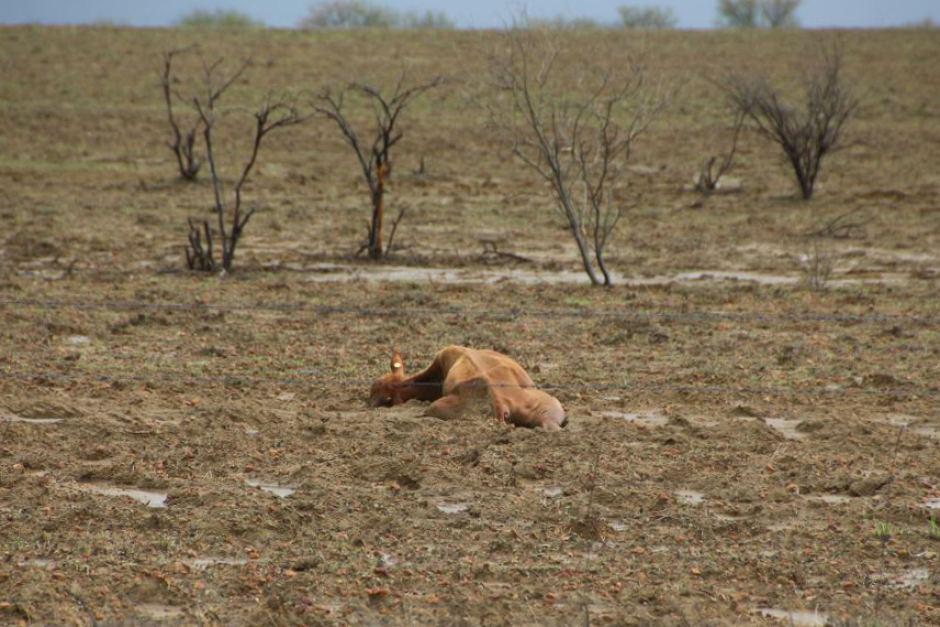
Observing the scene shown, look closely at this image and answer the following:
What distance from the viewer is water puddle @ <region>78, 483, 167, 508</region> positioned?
6504mm

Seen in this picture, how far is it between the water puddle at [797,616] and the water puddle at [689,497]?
4.40 feet

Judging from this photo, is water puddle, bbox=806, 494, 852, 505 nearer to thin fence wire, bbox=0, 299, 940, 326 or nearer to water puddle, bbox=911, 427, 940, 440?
water puddle, bbox=911, 427, 940, 440

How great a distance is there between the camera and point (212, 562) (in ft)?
18.4

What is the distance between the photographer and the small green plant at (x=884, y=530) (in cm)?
599

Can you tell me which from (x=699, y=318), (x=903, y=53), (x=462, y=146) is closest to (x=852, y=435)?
(x=699, y=318)

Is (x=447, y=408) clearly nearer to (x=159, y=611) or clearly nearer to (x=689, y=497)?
(x=689, y=497)

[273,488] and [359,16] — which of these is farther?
[359,16]

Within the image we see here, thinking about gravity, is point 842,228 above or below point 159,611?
below

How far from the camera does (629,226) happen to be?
19.3m

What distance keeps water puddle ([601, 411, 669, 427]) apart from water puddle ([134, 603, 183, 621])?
146 inches

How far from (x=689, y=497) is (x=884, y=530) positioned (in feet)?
3.14

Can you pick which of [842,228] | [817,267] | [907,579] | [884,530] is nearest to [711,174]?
[842,228]

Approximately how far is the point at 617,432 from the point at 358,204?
44.7 ft

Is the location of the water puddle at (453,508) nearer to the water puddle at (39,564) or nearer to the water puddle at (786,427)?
the water puddle at (39,564)
